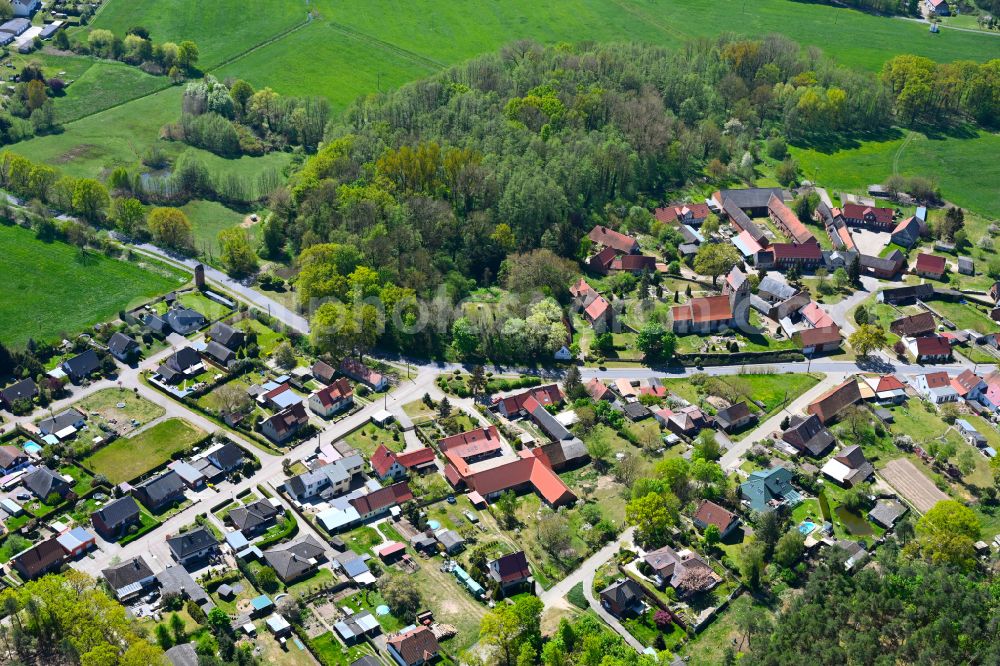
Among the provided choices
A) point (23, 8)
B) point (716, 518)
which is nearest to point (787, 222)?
point (716, 518)

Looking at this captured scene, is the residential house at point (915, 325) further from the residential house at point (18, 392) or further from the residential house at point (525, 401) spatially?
the residential house at point (18, 392)

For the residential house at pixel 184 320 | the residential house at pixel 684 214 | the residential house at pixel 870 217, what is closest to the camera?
the residential house at pixel 184 320

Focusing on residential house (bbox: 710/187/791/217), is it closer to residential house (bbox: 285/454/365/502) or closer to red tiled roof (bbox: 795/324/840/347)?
red tiled roof (bbox: 795/324/840/347)

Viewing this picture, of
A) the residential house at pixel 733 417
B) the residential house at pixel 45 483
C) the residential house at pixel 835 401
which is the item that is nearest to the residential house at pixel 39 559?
the residential house at pixel 45 483

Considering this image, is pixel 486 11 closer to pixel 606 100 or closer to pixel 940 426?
pixel 606 100

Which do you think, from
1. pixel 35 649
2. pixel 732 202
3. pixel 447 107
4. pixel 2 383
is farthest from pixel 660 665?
pixel 447 107

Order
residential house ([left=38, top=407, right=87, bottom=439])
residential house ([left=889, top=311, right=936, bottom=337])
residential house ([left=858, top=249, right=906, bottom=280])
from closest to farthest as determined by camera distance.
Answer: residential house ([left=38, top=407, right=87, bottom=439]) → residential house ([left=889, top=311, right=936, bottom=337]) → residential house ([left=858, top=249, right=906, bottom=280])

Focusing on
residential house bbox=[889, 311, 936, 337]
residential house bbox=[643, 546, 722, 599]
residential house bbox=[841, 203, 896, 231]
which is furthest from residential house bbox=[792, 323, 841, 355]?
residential house bbox=[643, 546, 722, 599]
